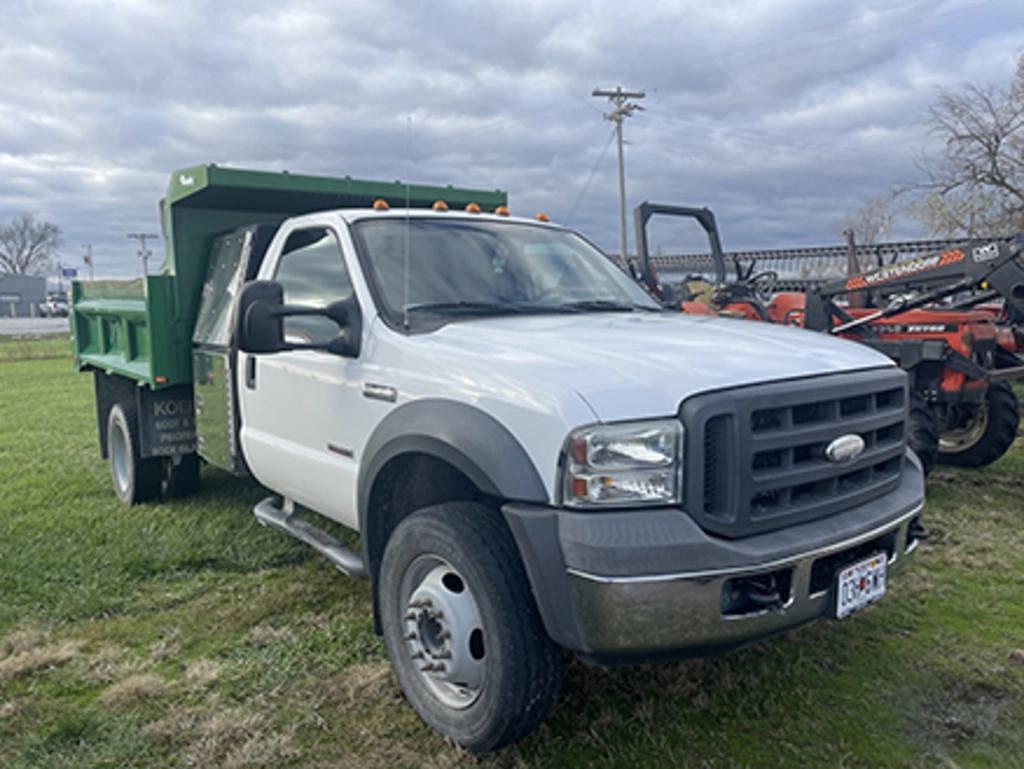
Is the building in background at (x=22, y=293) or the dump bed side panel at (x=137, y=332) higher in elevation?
the building in background at (x=22, y=293)

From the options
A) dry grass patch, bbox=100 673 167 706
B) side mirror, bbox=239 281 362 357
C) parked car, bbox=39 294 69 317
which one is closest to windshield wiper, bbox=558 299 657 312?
side mirror, bbox=239 281 362 357

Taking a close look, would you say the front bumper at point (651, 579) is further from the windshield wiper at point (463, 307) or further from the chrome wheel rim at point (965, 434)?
the chrome wheel rim at point (965, 434)

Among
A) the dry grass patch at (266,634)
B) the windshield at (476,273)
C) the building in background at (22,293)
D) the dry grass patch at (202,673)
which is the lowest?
the dry grass patch at (202,673)

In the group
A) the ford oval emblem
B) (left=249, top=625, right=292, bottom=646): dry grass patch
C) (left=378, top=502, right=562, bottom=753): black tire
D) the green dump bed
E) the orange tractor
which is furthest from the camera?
the orange tractor

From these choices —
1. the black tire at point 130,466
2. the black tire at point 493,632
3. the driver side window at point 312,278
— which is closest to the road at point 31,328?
the black tire at point 130,466

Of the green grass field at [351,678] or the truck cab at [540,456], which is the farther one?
the green grass field at [351,678]

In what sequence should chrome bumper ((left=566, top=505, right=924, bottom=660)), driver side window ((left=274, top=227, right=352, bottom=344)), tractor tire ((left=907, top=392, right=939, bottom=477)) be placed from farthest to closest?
tractor tire ((left=907, top=392, right=939, bottom=477)), driver side window ((left=274, top=227, right=352, bottom=344)), chrome bumper ((left=566, top=505, right=924, bottom=660))

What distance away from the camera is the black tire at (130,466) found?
5996 mm

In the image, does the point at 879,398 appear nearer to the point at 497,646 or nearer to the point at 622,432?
the point at 622,432

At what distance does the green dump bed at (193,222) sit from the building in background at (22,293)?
78807 millimetres

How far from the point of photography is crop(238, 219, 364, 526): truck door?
3621mm

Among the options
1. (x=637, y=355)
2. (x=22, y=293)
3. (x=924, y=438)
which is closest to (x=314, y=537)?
(x=637, y=355)

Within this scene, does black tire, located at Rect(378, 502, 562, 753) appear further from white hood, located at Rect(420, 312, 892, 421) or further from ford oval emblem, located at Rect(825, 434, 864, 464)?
ford oval emblem, located at Rect(825, 434, 864, 464)

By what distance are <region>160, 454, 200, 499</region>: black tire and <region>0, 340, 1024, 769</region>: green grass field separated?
80 cm
